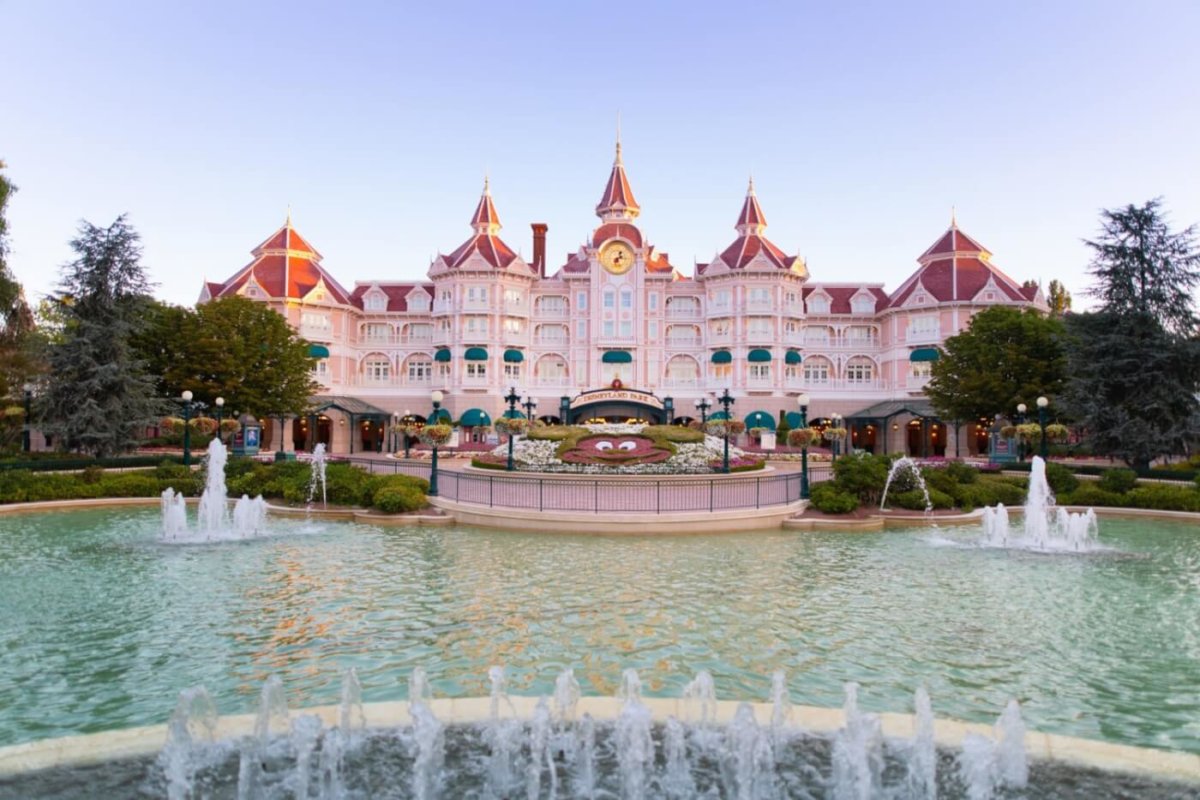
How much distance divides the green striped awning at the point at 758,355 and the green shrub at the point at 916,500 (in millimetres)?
35241

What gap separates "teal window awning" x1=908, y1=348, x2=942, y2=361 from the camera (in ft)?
176

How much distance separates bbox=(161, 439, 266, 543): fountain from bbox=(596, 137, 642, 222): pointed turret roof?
44.7 m

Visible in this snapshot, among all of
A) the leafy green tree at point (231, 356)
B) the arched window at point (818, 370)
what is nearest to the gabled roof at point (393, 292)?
the leafy green tree at point (231, 356)

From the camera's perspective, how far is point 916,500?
2198 cm

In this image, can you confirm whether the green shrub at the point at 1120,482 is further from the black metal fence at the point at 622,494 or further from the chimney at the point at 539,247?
the chimney at the point at 539,247

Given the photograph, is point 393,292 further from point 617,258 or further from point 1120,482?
point 1120,482

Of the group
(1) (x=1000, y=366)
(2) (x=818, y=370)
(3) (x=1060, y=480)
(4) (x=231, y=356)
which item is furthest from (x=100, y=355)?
(2) (x=818, y=370)

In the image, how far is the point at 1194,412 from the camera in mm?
28609

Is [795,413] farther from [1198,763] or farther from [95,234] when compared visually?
[1198,763]

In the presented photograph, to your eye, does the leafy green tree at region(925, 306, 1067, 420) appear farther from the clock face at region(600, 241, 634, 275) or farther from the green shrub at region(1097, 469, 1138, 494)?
the clock face at region(600, 241, 634, 275)

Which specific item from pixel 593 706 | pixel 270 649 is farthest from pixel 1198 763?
pixel 270 649

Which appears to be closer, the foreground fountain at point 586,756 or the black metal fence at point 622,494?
the foreground fountain at point 586,756

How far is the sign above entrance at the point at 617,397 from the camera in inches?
2162

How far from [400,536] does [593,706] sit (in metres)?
12.4
